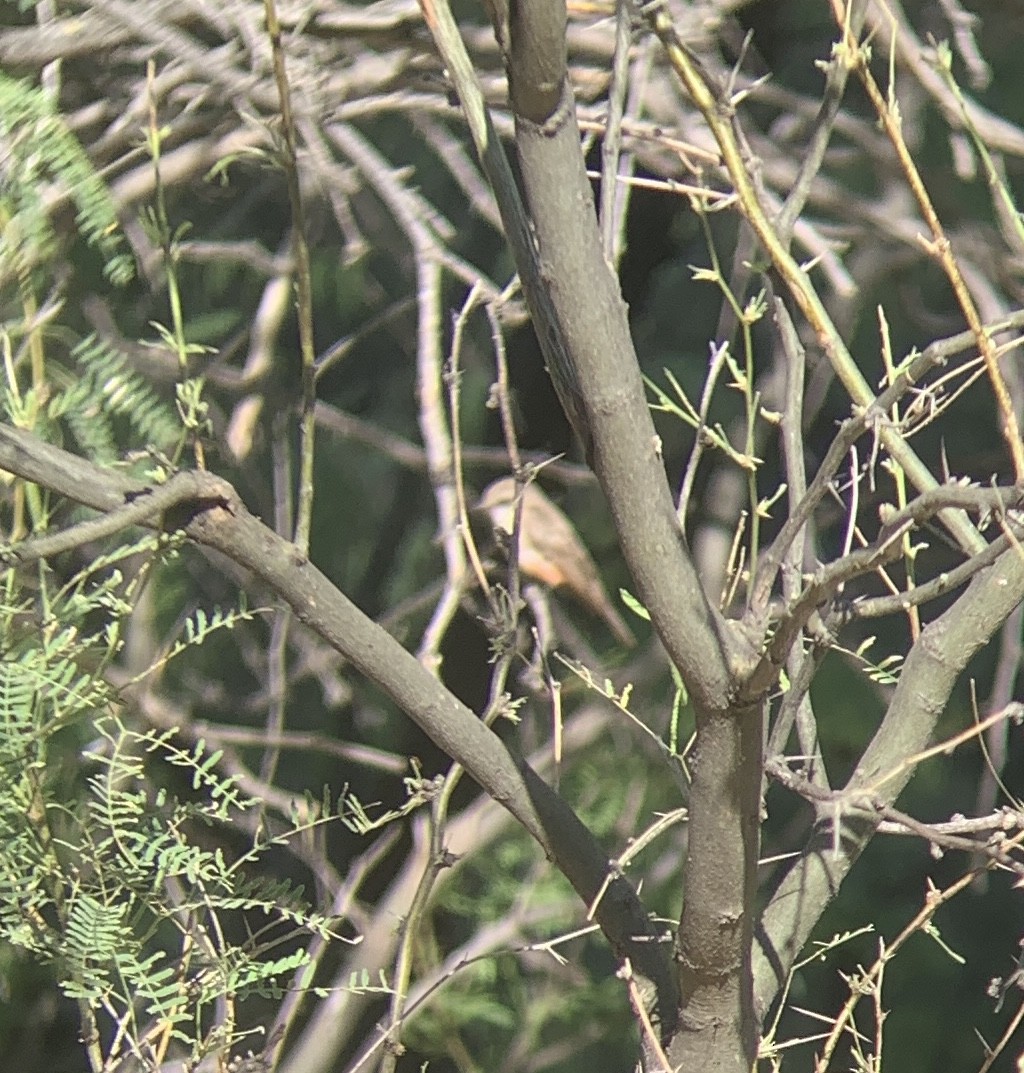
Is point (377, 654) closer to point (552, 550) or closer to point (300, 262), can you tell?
point (300, 262)

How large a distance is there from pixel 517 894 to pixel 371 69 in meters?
1.63

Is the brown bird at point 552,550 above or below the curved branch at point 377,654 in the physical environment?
below

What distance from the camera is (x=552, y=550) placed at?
3184 mm

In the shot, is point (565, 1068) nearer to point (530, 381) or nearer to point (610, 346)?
point (530, 381)

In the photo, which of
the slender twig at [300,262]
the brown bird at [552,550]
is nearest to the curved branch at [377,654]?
the slender twig at [300,262]

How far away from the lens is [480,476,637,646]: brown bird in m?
3.11

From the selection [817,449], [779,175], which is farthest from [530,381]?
[779,175]

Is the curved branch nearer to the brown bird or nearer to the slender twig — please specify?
the slender twig

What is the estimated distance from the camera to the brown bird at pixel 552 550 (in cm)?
311

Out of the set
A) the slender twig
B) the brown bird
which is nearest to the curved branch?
the slender twig

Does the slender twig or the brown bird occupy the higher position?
the slender twig

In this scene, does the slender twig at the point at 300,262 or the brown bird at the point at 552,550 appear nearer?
the slender twig at the point at 300,262

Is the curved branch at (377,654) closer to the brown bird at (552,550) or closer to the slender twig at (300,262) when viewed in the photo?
the slender twig at (300,262)

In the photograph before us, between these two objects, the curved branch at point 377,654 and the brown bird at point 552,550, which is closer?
the curved branch at point 377,654
